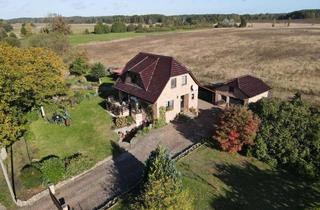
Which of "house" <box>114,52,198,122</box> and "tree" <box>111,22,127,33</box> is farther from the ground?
"tree" <box>111,22,127,33</box>

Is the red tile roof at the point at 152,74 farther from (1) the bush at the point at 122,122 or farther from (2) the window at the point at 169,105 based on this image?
(1) the bush at the point at 122,122

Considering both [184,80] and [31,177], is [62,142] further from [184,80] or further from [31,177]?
[184,80]

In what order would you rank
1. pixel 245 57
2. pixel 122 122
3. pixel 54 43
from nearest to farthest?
1. pixel 122 122
2. pixel 54 43
3. pixel 245 57

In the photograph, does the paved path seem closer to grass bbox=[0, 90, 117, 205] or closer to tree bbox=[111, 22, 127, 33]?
grass bbox=[0, 90, 117, 205]

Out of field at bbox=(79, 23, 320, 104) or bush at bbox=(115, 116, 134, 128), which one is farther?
field at bbox=(79, 23, 320, 104)

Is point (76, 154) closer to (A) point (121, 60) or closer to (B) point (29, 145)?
(B) point (29, 145)

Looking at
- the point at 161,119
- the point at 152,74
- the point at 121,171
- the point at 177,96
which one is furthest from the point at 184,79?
the point at 121,171

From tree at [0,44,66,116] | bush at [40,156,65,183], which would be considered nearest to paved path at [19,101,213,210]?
bush at [40,156,65,183]
